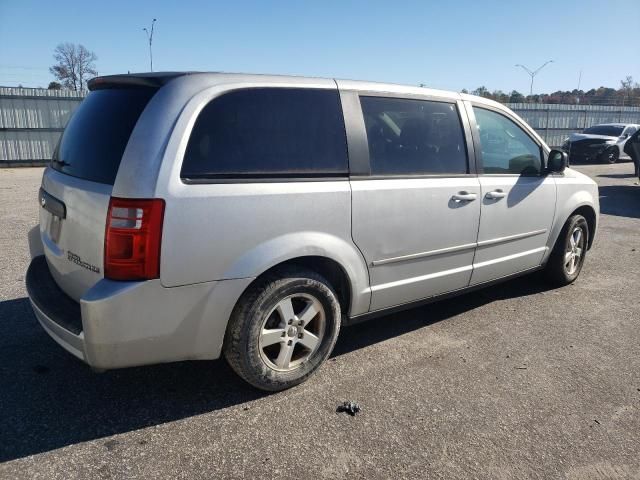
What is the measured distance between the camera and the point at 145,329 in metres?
2.64

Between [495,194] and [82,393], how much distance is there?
10.6 feet

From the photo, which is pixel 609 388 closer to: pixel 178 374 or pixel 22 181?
pixel 178 374

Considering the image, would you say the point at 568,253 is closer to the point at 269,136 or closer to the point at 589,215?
the point at 589,215

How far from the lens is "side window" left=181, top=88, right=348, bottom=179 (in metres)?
2.77

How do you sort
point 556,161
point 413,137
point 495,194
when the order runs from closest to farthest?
point 413,137 < point 495,194 < point 556,161

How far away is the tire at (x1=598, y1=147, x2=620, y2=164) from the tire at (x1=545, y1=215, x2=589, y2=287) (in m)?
17.8

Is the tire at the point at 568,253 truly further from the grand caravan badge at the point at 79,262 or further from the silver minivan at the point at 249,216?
the grand caravan badge at the point at 79,262

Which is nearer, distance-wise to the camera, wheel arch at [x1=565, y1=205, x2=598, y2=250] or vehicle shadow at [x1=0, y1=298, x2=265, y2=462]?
vehicle shadow at [x1=0, y1=298, x2=265, y2=462]

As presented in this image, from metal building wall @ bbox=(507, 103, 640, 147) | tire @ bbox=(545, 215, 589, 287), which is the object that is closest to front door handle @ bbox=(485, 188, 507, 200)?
tire @ bbox=(545, 215, 589, 287)

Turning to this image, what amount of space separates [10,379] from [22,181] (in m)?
11.7

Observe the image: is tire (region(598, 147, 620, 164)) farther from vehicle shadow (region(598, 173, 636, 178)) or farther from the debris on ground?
the debris on ground

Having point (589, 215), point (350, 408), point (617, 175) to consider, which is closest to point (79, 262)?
point (350, 408)

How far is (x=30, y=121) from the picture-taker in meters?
17.1

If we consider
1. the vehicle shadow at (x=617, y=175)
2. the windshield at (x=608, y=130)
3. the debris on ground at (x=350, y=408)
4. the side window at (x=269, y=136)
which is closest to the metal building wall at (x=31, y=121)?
the side window at (x=269, y=136)
